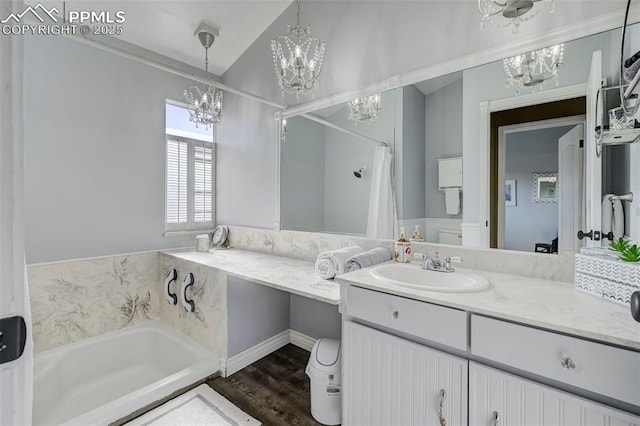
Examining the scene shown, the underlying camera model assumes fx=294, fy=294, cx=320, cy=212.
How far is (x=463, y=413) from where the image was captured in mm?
1088

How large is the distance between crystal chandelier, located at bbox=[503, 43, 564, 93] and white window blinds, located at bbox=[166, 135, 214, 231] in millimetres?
2744

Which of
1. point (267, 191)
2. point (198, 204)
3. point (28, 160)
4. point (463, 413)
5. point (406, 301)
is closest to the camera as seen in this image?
point (463, 413)

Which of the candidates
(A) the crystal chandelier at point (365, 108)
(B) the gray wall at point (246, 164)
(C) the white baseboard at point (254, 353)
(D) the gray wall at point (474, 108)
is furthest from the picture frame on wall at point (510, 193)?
(C) the white baseboard at point (254, 353)

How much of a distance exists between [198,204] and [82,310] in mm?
1310

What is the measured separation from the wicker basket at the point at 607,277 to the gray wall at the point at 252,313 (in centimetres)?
193

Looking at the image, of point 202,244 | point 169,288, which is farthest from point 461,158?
point 169,288

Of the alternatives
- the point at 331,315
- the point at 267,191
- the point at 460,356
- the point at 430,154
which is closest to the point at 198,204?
the point at 267,191

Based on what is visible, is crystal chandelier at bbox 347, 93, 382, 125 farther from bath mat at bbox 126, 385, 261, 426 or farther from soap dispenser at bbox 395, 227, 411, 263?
bath mat at bbox 126, 385, 261, 426

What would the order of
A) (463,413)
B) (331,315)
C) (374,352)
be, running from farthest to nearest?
1. (331,315)
2. (374,352)
3. (463,413)

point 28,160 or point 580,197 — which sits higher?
point 28,160

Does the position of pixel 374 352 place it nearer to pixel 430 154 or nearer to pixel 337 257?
pixel 337 257

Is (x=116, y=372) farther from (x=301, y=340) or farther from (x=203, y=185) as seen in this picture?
(x=203, y=185)

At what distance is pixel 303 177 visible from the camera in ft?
8.18

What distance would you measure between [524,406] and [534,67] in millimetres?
1475
